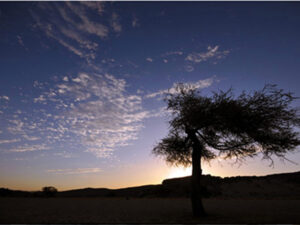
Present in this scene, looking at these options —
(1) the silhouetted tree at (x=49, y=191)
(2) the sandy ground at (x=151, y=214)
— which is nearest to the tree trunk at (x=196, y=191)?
(2) the sandy ground at (x=151, y=214)

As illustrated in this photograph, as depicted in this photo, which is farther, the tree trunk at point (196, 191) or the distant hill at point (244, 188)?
the distant hill at point (244, 188)

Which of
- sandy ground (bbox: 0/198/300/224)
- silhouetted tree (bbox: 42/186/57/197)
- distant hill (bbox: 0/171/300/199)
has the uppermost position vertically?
distant hill (bbox: 0/171/300/199)

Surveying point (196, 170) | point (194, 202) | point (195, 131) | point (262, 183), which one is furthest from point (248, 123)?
point (262, 183)

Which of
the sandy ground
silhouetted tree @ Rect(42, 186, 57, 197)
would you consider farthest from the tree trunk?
silhouetted tree @ Rect(42, 186, 57, 197)

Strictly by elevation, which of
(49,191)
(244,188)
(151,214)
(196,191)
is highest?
(244,188)

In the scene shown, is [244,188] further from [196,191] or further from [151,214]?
[196,191]

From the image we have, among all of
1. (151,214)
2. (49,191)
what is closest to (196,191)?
(151,214)

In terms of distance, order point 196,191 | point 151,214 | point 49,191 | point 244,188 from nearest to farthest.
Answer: point 196,191, point 151,214, point 244,188, point 49,191

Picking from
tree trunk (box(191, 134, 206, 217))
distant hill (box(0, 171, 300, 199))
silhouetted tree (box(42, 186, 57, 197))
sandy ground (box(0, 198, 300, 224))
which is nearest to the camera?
sandy ground (box(0, 198, 300, 224))

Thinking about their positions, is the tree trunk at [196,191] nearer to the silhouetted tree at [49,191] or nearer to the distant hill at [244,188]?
the distant hill at [244,188]

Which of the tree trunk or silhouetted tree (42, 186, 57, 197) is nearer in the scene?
the tree trunk

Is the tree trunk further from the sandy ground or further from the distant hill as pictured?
the distant hill

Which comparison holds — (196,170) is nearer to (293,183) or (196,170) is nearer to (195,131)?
(195,131)

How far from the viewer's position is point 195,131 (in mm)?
14836
